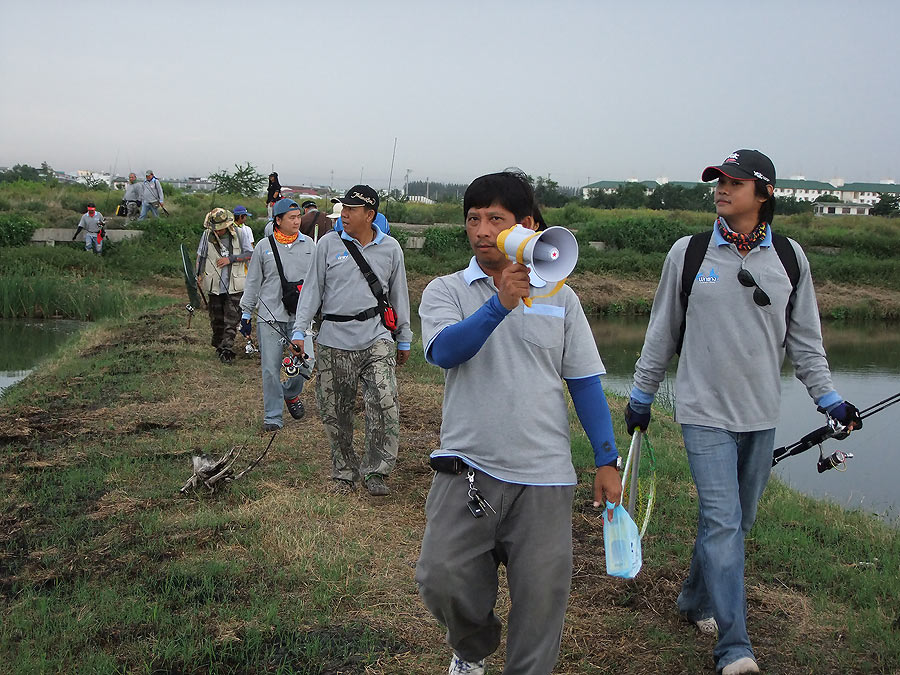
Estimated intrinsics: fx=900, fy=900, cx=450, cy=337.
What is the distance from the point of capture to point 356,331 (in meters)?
6.18

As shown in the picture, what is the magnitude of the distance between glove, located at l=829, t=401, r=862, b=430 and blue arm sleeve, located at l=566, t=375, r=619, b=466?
130 cm

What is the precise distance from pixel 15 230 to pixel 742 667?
25.2 metres

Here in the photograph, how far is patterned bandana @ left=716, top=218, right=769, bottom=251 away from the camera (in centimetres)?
398

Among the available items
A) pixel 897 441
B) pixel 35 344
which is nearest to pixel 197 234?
pixel 35 344

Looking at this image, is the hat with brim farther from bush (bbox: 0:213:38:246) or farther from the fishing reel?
bush (bbox: 0:213:38:246)

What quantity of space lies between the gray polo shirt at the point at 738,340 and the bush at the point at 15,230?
959 inches

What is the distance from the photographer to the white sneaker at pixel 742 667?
367 cm

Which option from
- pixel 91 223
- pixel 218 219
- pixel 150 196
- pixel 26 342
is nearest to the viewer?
pixel 218 219

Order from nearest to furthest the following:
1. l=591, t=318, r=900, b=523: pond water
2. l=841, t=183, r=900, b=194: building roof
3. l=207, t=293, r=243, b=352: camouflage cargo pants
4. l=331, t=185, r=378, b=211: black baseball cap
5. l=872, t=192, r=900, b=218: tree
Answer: l=331, t=185, r=378, b=211: black baseball cap → l=591, t=318, r=900, b=523: pond water → l=207, t=293, r=243, b=352: camouflage cargo pants → l=872, t=192, r=900, b=218: tree → l=841, t=183, r=900, b=194: building roof

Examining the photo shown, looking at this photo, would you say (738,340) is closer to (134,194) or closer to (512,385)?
(512,385)

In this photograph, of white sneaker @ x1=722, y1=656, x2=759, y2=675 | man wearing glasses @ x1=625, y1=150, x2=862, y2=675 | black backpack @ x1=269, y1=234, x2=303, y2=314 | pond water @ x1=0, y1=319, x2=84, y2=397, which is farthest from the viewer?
pond water @ x1=0, y1=319, x2=84, y2=397

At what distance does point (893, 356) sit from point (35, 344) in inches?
672

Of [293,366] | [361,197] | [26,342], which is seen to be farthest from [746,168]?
[26,342]

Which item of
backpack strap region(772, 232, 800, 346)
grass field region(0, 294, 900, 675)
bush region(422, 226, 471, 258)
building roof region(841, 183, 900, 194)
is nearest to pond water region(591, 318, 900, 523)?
grass field region(0, 294, 900, 675)
